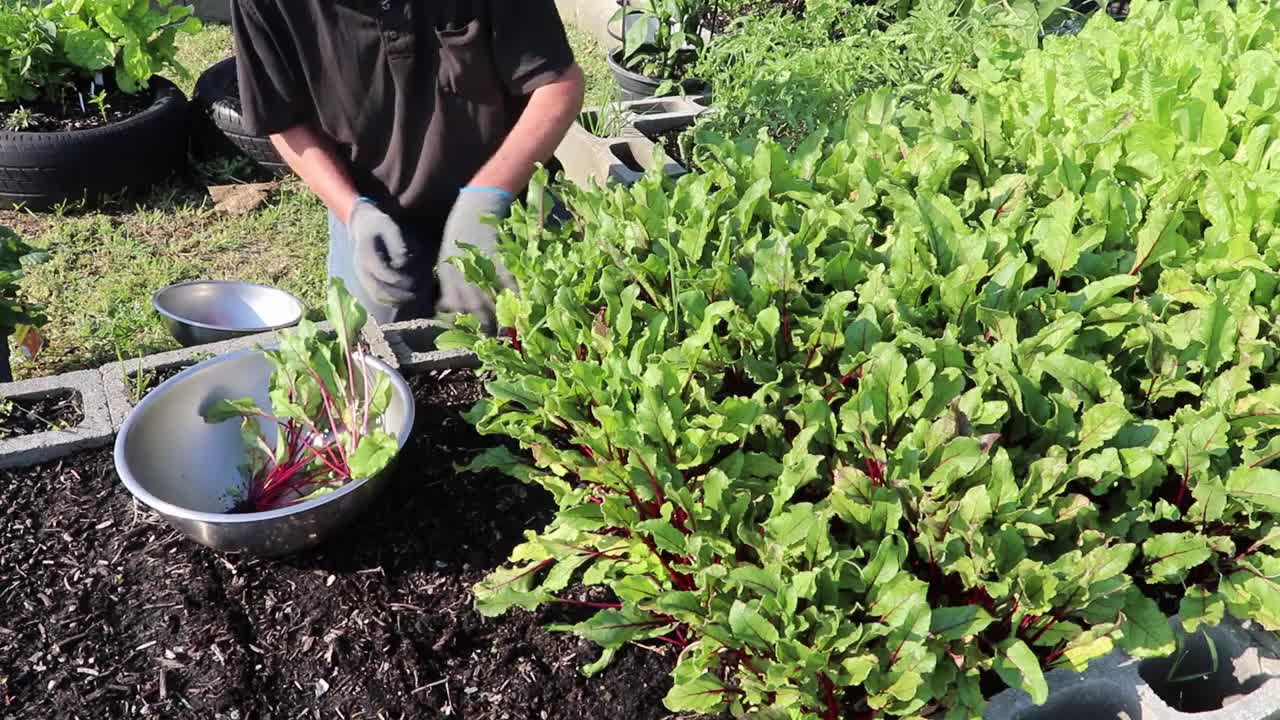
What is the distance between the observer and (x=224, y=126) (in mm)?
4125

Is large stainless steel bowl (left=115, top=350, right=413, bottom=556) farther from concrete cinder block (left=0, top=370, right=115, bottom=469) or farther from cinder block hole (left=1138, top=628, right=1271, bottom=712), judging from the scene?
cinder block hole (left=1138, top=628, right=1271, bottom=712)

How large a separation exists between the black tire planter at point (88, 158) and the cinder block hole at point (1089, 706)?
3.70 meters

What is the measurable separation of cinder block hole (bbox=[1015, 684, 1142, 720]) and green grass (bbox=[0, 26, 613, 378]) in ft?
8.93

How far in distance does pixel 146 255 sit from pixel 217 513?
7.44 feet

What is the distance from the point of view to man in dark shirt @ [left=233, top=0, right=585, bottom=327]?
2729 millimetres

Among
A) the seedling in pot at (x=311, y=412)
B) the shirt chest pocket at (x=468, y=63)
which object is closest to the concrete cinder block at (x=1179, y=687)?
the seedling in pot at (x=311, y=412)

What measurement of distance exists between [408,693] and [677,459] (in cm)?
61

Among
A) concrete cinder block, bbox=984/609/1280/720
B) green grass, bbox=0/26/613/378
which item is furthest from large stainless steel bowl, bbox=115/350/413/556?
green grass, bbox=0/26/613/378

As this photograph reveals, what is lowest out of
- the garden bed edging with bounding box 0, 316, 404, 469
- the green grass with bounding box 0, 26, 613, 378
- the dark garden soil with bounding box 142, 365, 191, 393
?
the green grass with bounding box 0, 26, 613, 378

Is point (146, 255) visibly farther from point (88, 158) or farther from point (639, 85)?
point (639, 85)

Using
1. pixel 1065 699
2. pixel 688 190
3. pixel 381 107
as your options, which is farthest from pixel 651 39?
pixel 1065 699

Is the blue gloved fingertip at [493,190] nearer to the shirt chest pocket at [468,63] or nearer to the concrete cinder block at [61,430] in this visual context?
the shirt chest pocket at [468,63]

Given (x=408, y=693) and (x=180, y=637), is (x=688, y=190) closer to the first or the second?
(x=408, y=693)

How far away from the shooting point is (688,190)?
2.04 metres
